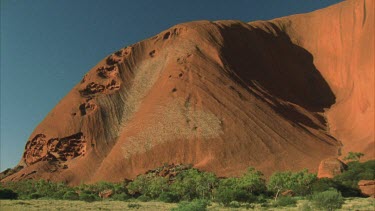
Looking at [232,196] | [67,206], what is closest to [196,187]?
[232,196]

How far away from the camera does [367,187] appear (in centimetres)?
4741

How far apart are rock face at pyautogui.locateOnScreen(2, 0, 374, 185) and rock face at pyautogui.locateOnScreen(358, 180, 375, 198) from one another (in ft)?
45.2

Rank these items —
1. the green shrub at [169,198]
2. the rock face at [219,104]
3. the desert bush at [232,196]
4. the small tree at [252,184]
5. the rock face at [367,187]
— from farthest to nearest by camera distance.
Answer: the rock face at [219,104], the rock face at [367,187], the small tree at [252,184], the green shrub at [169,198], the desert bush at [232,196]

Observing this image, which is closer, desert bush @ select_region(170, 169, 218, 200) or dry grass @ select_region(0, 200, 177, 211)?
dry grass @ select_region(0, 200, 177, 211)

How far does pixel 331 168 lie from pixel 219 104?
24.0 metres

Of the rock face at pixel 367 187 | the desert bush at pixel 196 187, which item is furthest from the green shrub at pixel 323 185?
the desert bush at pixel 196 187

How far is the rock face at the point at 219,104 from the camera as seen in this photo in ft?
221

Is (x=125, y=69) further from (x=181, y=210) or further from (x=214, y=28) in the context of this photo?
(x=181, y=210)

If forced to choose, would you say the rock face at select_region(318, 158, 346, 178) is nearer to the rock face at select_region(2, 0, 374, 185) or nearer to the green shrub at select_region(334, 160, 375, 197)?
the green shrub at select_region(334, 160, 375, 197)

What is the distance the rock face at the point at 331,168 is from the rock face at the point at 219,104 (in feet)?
21.1

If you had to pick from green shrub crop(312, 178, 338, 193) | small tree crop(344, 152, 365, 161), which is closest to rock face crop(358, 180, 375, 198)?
green shrub crop(312, 178, 338, 193)

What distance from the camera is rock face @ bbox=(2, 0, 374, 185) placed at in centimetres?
6744

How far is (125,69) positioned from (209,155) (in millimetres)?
32097

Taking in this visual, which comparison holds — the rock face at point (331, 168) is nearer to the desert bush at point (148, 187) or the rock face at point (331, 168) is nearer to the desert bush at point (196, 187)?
the desert bush at point (196, 187)
